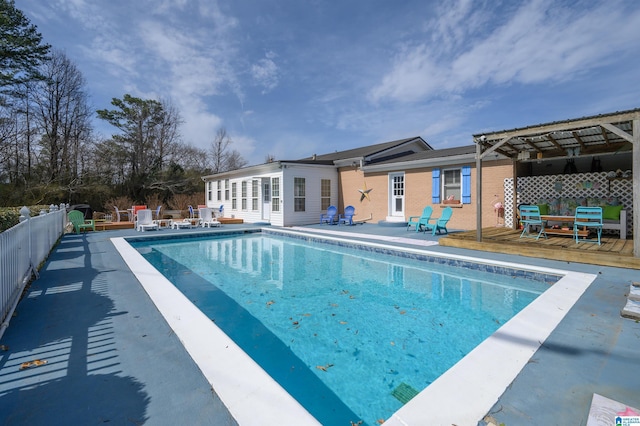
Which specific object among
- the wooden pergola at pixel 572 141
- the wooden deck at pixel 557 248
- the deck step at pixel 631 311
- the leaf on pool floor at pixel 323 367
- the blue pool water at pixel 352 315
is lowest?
the leaf on pool floor at pixel 323 367

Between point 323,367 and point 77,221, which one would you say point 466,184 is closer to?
point 323,367

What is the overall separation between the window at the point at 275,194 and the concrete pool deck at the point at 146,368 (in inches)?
398

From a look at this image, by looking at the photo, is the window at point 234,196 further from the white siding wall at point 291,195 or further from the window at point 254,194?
the window at point 254,194

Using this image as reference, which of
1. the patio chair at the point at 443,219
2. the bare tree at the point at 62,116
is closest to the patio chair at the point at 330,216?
the patio chair at the point at 443,219

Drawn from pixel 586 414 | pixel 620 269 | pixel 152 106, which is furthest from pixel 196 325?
pixel 152 106

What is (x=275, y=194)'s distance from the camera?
14039 millimetres

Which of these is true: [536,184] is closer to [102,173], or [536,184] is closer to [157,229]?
[157,229]

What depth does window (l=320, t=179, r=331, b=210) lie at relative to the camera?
48.5 ft

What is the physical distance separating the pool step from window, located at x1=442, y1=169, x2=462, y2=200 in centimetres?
739

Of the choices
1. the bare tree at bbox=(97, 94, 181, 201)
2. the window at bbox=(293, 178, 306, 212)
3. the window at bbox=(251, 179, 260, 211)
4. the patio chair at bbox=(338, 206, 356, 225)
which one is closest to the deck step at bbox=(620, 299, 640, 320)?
the patio chair at bbox=(338, 206, 356, 225)

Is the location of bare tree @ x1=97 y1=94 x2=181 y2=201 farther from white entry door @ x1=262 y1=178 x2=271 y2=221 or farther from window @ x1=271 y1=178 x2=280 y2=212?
window @ x1=271 y1=178 x2=280 y2=212

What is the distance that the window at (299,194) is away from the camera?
13.8m

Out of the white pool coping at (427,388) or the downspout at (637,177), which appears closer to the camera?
the white pool coping at (427,388)

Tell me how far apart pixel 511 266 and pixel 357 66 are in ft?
37.3
